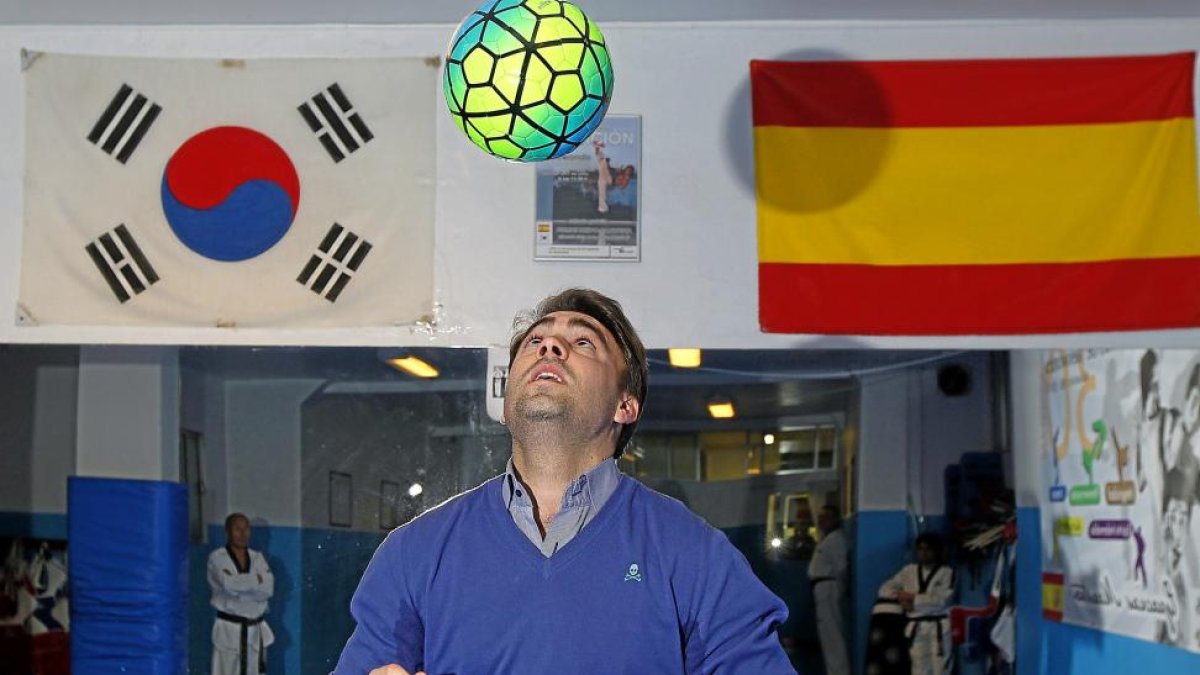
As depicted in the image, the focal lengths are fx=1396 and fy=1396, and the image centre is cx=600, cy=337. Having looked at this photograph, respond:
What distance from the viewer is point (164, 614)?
545 centimetres

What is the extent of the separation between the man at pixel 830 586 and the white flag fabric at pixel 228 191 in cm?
175

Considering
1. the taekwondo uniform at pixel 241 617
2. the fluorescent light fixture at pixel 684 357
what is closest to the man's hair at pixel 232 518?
the taekwondo uniform at pixel 241 617

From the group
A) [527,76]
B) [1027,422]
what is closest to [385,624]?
[527,76]

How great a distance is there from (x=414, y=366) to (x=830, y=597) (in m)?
1.81

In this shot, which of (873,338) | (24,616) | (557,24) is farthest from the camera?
(24,616)

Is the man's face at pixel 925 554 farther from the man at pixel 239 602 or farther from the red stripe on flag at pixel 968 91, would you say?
the man at pixel 239 602

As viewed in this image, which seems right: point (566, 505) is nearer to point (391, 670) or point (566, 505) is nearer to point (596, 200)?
point (391, 670)

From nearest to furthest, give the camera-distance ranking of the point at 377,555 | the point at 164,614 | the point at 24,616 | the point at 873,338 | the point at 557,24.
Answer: the point at 377,555, the point at 557,24, the point at 873,338, the point at 164,614, the point at 24,616

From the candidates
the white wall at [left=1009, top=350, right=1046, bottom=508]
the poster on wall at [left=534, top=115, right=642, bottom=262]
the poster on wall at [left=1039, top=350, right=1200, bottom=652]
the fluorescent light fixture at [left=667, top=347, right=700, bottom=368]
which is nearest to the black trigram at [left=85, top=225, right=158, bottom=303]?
the poster on wall at [left=534, top=115, right=642, bottom=262]

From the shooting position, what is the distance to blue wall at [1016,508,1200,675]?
18.2ft

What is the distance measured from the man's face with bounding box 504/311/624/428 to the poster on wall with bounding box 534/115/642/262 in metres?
1.65

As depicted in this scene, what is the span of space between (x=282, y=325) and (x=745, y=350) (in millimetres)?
1730

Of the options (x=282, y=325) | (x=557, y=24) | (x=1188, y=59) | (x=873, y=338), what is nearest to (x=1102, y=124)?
(x=1188, y=59)

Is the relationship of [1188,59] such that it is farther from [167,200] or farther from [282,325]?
[167,200]
